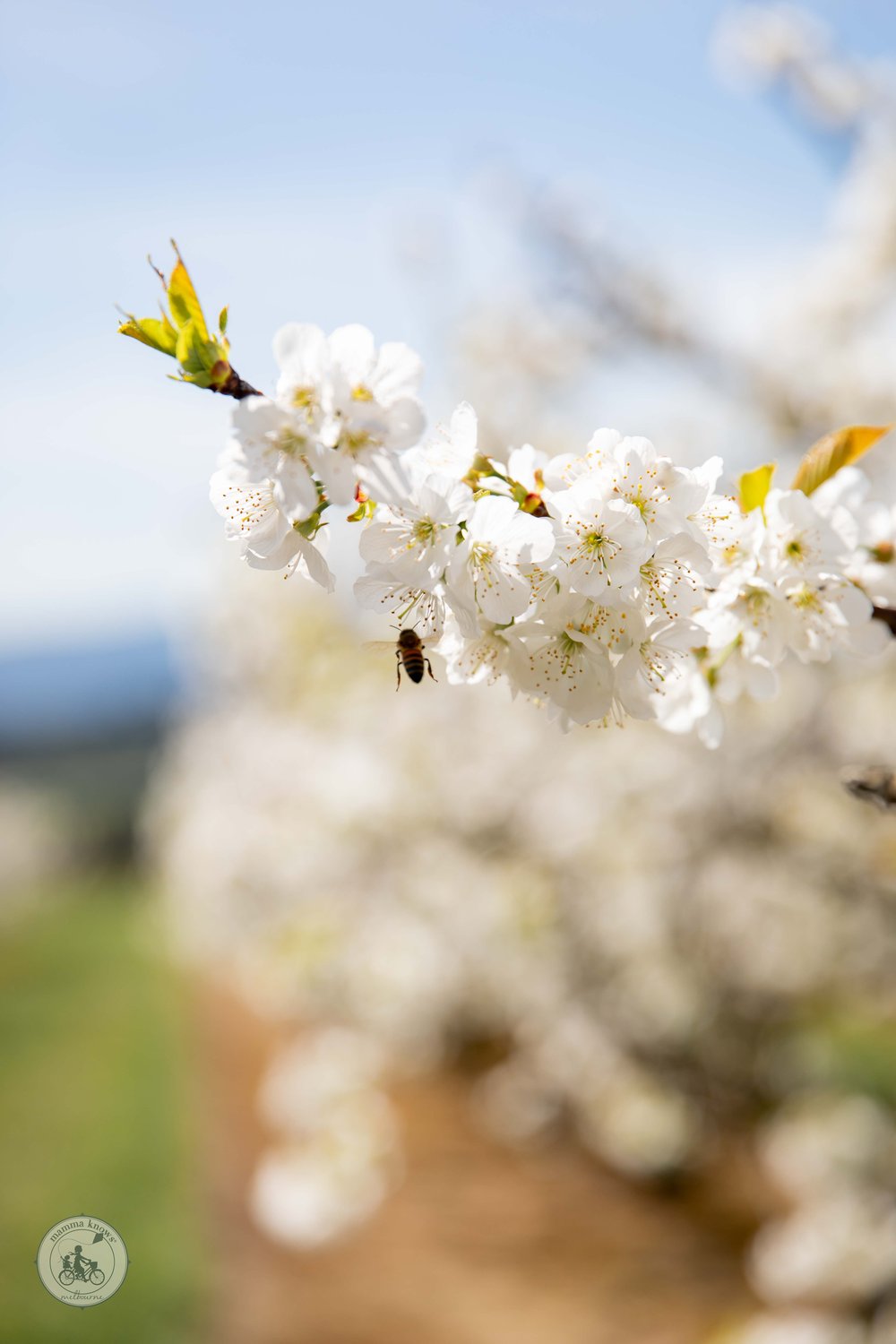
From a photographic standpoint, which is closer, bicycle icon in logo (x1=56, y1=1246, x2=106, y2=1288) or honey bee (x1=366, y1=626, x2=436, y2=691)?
honey bee (x1=366, y1=626, x2=436, y2=691)

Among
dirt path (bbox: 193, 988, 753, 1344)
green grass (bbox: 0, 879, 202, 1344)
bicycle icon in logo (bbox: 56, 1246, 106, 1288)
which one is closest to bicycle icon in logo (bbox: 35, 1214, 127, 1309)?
bicycle icon in logo (bbox: 56, 1246, 106, 1288)

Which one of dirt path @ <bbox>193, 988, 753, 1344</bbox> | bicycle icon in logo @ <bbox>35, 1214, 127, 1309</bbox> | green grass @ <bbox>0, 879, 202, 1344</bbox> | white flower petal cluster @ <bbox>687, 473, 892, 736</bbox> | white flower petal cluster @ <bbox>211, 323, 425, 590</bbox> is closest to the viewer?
white flower petal cluster @ <bbox>211, 323, 425, 590</bbox>

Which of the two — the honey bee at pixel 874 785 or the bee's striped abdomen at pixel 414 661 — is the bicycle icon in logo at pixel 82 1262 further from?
the honey bee at pixel 874 785

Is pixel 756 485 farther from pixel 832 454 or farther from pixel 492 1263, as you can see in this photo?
pixel 492 1263

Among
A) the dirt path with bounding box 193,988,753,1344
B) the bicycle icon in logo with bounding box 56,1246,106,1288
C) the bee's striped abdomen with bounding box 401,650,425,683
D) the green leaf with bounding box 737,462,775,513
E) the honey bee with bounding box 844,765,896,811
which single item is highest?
the green leaf with bounding box 737,462,775,513

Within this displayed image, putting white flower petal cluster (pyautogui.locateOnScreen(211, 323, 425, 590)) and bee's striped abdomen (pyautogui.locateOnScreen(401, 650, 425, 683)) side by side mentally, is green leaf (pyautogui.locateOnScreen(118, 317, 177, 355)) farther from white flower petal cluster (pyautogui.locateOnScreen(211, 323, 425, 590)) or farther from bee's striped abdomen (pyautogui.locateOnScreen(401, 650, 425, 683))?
bee's striped abdomen (pyautogui.locateOnScreen(401, 650, 425, 683))

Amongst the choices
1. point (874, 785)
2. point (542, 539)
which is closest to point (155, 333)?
point (542, 539)

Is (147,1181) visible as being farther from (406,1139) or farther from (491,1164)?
(491,1164)
